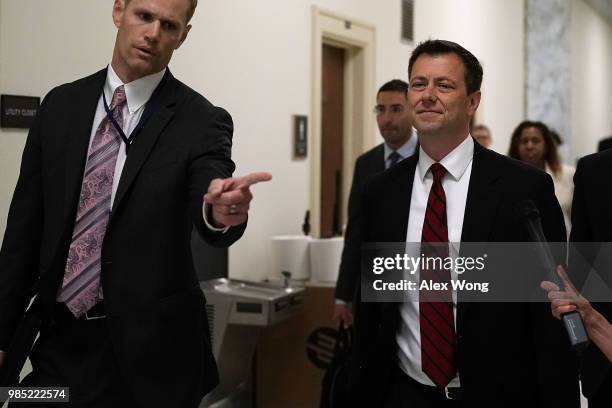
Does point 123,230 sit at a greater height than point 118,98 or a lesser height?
lesser

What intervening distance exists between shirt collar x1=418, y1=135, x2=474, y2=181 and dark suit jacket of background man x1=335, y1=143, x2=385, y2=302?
4.91 feet

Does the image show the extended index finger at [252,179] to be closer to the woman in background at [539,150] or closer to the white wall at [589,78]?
the woman in background at [539,150]

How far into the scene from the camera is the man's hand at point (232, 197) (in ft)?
5.69

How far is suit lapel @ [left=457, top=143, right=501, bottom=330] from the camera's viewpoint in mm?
2441

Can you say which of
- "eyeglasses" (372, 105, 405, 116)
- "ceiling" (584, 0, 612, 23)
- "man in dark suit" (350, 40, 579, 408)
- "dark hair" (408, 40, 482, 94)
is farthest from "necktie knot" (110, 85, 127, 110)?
"ceiling" (584, 0, 612, 23)

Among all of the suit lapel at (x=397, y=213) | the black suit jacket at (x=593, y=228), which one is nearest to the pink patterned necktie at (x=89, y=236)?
the suit lapel at (x=397, y=213)

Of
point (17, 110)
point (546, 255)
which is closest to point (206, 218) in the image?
point (546, 255)

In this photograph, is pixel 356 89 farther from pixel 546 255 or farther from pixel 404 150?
pixel 546 255

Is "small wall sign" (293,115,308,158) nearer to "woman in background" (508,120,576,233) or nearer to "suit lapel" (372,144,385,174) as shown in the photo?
"suit lapel" (372,144,385,174)

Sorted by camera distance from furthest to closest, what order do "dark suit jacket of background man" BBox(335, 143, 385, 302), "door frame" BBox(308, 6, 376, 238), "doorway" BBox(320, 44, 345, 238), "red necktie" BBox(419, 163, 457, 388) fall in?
"door frame" BBox(308, 6, 376, 238) < "doorway" BBox(320, 44, 345, 238) < "dark suit jacket of background man" BBox(335, 143, 385, 302) < "red necktie" BBox(419, 163, 457, 388)

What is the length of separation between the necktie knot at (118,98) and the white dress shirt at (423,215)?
96 centimetres

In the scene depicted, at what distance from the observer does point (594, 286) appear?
2283mm

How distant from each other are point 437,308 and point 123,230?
3.18 ft

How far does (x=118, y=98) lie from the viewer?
7.14ft
